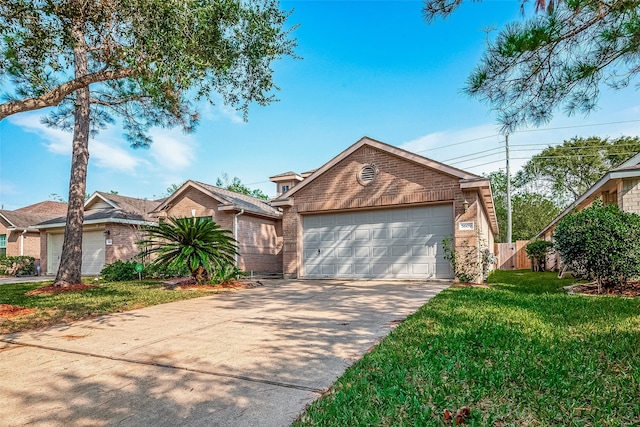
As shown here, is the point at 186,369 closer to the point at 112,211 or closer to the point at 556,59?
the point at 556,59

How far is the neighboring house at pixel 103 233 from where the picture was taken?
16266 millimetres

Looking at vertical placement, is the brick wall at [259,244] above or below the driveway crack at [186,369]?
above

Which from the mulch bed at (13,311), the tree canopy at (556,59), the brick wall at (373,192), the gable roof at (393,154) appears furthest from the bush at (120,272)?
the tree canopy at (556,59)

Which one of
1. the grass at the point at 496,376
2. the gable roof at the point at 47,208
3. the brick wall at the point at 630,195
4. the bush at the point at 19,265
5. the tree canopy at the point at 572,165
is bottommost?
the bush at the point at 19,265

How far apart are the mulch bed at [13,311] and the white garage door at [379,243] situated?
7.71 m

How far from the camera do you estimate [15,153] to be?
16328 millimetres

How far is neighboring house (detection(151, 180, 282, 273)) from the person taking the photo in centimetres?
1440

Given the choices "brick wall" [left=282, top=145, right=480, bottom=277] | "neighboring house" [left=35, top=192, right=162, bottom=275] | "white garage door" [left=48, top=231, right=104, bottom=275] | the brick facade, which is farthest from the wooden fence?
"white garage door" [left=48, top=231, right=104, bottom=275]

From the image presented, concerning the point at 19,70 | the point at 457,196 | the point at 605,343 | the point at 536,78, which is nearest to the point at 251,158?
the point at 457,196

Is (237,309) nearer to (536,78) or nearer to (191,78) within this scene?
(191,78)

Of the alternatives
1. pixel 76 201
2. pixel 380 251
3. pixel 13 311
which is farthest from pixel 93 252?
pixel 380 251

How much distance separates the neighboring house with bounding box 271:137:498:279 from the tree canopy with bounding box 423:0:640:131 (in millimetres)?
4593

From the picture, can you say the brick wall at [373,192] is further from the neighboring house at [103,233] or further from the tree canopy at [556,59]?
the neighboring house at [103,233]

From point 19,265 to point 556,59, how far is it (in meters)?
25.3
